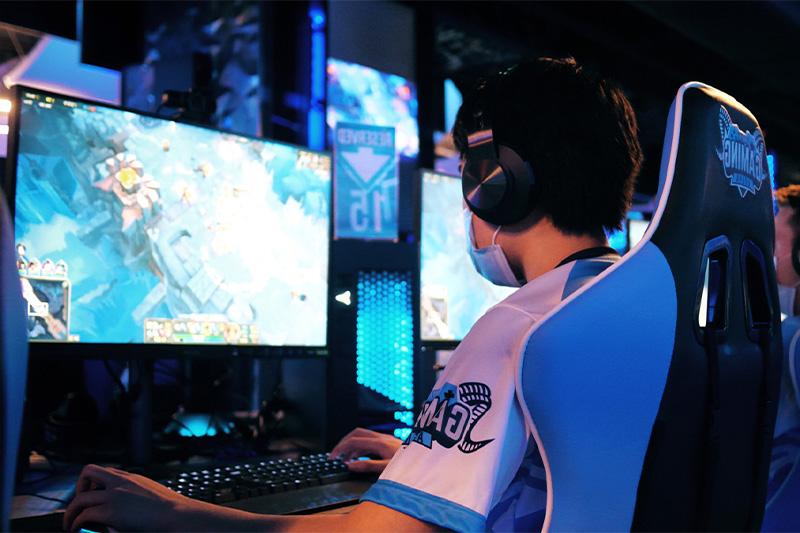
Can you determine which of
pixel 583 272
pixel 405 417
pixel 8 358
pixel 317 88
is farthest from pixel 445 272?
pixel 317 88

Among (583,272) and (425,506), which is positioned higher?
(583,272)

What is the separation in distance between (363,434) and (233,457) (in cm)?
29

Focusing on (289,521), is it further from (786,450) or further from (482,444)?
(786,450)

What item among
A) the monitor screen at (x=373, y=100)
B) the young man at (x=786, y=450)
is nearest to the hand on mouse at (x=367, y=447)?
the young man at (x=786, y=450)

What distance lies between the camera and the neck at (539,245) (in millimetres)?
915

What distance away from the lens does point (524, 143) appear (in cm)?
92

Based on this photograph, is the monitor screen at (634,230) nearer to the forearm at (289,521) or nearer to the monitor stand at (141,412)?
the monitor stand at (141,412)

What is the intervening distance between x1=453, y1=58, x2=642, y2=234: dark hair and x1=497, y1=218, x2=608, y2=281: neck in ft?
0.04

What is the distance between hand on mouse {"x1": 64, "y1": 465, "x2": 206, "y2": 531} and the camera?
78 cm

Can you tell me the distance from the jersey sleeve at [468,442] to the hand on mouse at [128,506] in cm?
20

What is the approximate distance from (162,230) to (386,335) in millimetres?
522

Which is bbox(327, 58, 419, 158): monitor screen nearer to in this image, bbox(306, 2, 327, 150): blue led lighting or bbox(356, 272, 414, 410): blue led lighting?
bbox(306, 2, 327, 150): blue led lighting

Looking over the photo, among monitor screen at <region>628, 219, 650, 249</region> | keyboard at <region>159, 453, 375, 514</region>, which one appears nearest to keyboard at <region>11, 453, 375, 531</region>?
keyboard at <region>159, 453, 375, 514</region>

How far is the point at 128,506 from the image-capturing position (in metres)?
0.80
